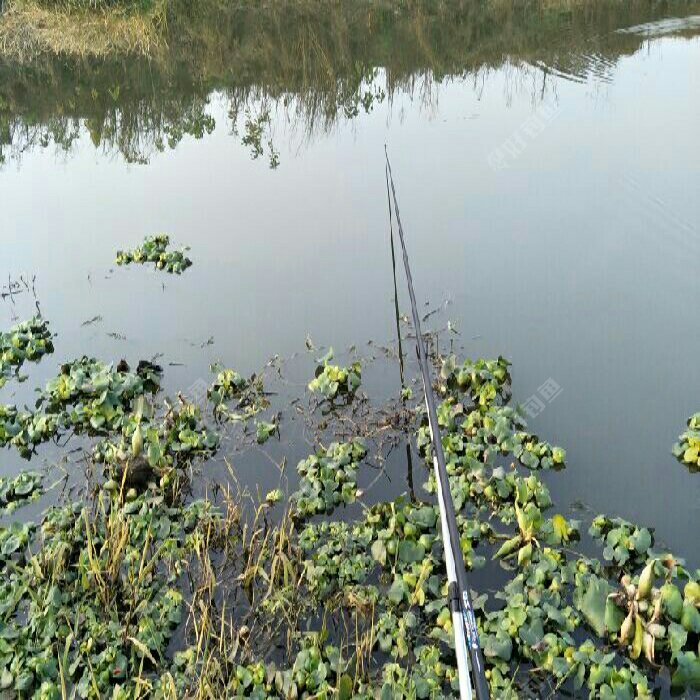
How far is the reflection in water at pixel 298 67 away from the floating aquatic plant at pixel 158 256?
7.18 ft

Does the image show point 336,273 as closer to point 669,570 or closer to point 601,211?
point 601,211

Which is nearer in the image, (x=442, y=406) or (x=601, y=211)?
(x=442, y=406)

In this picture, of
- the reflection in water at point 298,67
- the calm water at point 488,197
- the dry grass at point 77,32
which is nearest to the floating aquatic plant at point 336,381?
the calm water at point 488,197

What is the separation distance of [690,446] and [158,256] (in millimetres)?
4463

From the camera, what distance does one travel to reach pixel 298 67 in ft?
33.3

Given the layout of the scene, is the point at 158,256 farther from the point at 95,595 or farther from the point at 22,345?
the point at 95,595

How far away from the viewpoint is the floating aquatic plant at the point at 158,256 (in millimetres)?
5953

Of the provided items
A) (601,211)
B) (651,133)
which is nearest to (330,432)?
(601,211)

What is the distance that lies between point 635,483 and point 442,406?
3.61 ft

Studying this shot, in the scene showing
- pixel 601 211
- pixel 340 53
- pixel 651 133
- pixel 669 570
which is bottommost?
pixel 669 570

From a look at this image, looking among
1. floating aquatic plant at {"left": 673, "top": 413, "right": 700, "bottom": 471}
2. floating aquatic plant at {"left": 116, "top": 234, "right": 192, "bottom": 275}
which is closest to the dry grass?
floating aquatic plant at {"left": 116, "top": 234, "right": 192, "bottom": 275}

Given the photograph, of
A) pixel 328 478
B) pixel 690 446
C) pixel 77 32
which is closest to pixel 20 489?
pixel 328 478

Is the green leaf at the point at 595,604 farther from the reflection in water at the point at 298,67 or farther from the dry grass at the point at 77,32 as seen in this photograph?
the dry grass at the point at 77,32

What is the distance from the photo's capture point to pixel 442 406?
13.0ft
